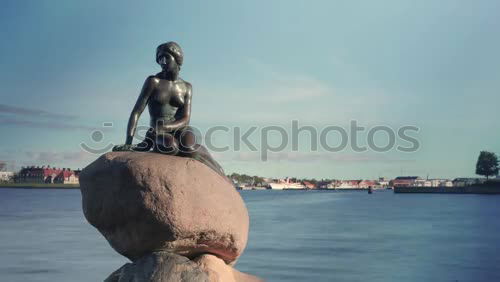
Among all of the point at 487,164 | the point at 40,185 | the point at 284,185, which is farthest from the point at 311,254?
the point at 284,185

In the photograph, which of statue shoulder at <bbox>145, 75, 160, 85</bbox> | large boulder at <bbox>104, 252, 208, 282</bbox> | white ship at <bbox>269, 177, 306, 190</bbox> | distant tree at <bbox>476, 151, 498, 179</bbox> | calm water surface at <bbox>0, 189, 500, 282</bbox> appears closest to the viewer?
large boulder at <bbox>104, 252, 208, 282</bbox>

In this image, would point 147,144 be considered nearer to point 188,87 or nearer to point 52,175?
point 188,87

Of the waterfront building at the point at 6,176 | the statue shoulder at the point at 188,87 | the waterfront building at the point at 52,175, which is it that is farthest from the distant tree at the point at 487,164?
the statue shoulder at the point at 188,87

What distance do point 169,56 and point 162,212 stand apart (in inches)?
93.7

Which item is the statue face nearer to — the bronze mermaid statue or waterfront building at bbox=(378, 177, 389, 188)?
the bronze mermaid statue

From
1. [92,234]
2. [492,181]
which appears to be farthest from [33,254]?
[492,181]

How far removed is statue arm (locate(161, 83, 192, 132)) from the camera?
27.5 ft

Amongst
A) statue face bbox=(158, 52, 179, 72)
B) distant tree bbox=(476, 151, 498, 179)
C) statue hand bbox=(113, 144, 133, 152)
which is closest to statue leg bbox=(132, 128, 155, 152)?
statue hand bbox=(113, 144, 133, 152)

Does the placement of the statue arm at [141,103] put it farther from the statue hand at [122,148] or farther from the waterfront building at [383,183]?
the waterfront building at [383,183]

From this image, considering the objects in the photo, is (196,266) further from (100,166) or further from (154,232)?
(100,166)

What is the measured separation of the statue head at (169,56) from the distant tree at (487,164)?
289ft

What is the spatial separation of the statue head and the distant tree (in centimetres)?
8813

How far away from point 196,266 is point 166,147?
1547mm

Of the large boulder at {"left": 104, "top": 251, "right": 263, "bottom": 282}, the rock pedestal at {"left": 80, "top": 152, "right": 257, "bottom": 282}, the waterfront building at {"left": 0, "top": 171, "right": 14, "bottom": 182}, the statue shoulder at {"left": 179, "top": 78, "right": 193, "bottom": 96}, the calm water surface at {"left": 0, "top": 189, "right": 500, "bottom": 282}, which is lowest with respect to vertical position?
the calm water surface at {"left": 0, "top": 189, "right": 500, "bottom": 282}
